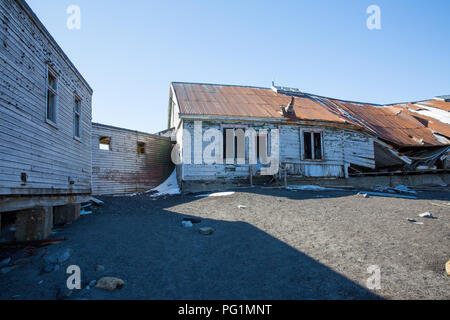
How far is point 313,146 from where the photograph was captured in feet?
50.1

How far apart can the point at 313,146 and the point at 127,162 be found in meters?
10.5

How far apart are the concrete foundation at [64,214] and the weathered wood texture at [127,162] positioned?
6725 millimetres

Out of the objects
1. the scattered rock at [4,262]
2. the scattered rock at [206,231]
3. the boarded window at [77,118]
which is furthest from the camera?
the boarded window at [77,118]

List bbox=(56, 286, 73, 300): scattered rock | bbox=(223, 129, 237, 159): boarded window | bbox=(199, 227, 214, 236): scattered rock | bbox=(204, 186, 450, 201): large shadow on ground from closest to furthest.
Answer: bbox=(56, 286, 73, 300): scattered rock
bbox=(199, 227, 214, 236): scattered rock
bbox=(204, 186, 450, 201): large shadow on ground
bbox=(223, 129, 237, 159): boarded window

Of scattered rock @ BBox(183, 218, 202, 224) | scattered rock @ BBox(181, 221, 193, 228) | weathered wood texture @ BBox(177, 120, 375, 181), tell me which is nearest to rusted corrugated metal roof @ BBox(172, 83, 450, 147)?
weathered wood texture @ BBox(177, 120, 375, 181)

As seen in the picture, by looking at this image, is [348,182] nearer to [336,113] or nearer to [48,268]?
[336,113]

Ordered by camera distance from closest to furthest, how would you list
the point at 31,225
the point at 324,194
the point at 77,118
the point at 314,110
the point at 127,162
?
the point at 31,225 → the point at 77,118 → the point at 324,194 → the point at 127,162 → the point at 314,110

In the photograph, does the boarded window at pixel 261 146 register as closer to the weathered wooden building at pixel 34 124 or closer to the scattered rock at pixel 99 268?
the weathered wooden building at pixel 34 124

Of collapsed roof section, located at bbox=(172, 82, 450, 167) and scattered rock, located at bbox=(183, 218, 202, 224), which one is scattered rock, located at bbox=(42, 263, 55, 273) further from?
collapsed roof section, located at bbox=(172, 82, 450, 167)

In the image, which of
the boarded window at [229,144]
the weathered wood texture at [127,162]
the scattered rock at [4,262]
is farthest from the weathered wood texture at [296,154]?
the scattered rock at [4,262]

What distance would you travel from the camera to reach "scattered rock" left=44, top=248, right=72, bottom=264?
4.85 metres

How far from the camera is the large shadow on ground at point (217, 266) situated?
3.95 m

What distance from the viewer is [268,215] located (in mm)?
8055

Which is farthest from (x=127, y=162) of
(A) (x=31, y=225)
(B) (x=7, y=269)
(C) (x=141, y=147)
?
(B) (x=7, y=269)
